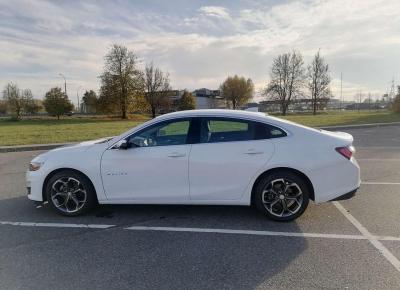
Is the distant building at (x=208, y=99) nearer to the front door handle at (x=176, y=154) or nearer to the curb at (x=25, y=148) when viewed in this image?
A: the curb at (x=25, y=148)

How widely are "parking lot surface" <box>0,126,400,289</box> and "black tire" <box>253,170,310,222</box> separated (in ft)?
0.51

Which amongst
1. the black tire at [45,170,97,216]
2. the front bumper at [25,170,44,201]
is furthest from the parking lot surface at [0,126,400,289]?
the front bumper at [25,170,44,201]

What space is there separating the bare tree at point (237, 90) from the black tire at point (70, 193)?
7612cm

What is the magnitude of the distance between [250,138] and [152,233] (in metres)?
1.78

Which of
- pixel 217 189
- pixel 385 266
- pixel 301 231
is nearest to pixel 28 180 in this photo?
pixel 217 189

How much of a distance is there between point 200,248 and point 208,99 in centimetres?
9649

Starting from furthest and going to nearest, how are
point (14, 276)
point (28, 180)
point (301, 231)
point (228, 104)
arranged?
1. point (228, 104)
2. point (28, 180)
3. point (301, 231)
4. point (14, 276)

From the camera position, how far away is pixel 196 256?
136 inches

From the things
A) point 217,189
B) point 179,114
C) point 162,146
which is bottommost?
point 217,189

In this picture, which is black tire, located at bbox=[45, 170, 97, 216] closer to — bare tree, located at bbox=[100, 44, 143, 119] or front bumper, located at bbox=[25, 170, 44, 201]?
front bumper, located at bbox=[25, 170, 44, 201]

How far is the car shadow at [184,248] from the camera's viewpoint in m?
3.02

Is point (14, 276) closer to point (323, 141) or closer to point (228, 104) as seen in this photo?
point (323, 141)

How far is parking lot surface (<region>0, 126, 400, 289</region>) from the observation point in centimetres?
299

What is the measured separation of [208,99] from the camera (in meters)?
98.9
